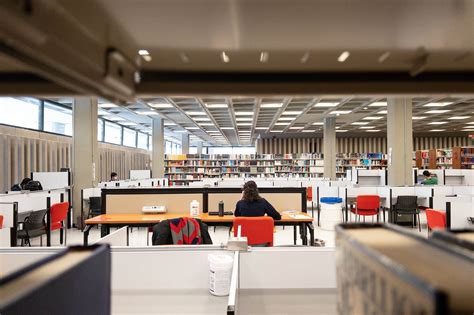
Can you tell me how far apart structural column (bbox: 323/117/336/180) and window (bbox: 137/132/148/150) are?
1124cm

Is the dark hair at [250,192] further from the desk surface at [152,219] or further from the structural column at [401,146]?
the structural column at [401,146]

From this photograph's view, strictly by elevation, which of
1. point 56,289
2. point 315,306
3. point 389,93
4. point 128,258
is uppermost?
point 389,93

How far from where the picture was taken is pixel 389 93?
70 cm

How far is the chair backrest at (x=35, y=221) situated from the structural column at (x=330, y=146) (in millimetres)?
10678

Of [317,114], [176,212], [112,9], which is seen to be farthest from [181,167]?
[112,9]

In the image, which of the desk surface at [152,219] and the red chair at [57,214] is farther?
the red chair at [57,214]

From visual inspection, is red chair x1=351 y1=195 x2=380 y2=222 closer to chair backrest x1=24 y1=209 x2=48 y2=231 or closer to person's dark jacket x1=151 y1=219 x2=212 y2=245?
person's dark jacket x1=151 y1=219 x2=212 y2=245

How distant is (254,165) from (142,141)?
796 centimetres

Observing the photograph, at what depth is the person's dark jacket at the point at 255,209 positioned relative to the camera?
182 inches

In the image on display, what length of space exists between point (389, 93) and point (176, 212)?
16.0ft

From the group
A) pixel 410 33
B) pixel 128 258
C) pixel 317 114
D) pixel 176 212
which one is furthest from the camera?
pixel 317 114

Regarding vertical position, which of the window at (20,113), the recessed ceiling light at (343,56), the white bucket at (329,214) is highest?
the window at (20,113)

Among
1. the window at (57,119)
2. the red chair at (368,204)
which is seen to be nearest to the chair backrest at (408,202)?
the red chair at (368,204)

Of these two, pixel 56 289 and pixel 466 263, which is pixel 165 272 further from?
pixel 466 263
